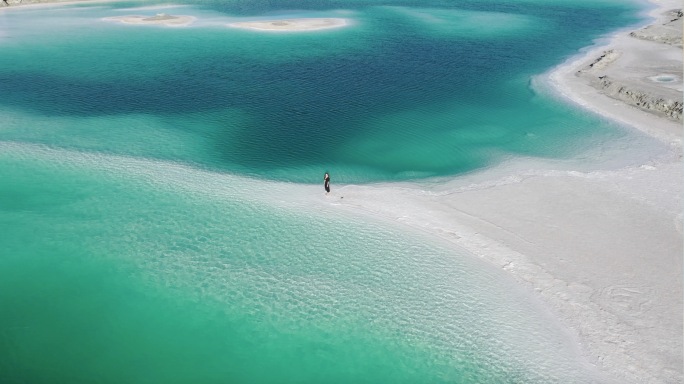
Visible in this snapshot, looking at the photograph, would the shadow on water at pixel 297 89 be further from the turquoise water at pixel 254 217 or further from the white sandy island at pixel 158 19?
the white sandy island at pixel 158 19

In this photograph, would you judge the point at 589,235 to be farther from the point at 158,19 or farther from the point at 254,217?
the point at 158,19

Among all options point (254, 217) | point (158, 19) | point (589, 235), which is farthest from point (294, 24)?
point (589, 235)

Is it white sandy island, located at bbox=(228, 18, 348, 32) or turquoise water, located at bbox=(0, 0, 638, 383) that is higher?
white sandy island, located at bbox=(228, 18, 348, 32)

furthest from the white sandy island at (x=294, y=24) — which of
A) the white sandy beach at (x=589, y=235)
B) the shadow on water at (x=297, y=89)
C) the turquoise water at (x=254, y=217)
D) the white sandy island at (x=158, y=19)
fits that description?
the white sandy beach at (x=589, y=235)

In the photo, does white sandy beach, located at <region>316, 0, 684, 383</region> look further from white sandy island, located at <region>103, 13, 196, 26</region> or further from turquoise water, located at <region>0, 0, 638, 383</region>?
white sandy island, located at <region>103, 13, 196, 26</region>

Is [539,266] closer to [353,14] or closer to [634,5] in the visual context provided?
[353,14]

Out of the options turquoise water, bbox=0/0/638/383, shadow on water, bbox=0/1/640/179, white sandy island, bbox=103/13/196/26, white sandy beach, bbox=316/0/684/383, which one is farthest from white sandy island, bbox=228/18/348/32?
white sandy beach, bbox=316/0/684/383
